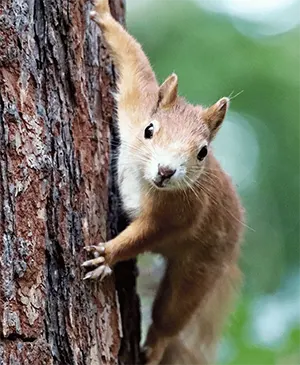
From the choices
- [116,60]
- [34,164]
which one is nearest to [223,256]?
[116,60]

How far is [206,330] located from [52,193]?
40.2 inches

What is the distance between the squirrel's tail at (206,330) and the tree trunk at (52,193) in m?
0.38

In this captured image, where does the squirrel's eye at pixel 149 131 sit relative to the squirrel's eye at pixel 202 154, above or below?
above

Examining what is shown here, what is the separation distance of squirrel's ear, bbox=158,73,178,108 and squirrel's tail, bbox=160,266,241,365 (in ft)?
2.29

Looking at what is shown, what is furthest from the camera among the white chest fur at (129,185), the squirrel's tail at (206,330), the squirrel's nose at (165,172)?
the squirrel's tail at (206,330)

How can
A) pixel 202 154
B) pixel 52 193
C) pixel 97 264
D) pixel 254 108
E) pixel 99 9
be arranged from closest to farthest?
pixel 52 193
pixel 97 264
pixel 202 154
pixel 99 9
pixel 254 108

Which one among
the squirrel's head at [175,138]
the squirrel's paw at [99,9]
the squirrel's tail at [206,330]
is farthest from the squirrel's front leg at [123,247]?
the squirrel's paw at [99,9]

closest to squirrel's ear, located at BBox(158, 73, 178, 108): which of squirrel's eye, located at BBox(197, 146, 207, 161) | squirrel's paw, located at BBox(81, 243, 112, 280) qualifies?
squirrel's eye, located at BBox(197, 146, 207, 161)

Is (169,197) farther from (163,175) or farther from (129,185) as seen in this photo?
(163,175)

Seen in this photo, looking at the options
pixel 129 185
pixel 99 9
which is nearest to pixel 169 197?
pixel 129 185

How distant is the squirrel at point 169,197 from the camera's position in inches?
68.4

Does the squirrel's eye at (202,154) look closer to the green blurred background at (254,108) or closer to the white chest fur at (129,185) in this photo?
the white chest fur at (129,185)

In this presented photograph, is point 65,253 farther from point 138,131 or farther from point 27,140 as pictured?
point 138,131

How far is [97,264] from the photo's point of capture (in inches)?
65.7
